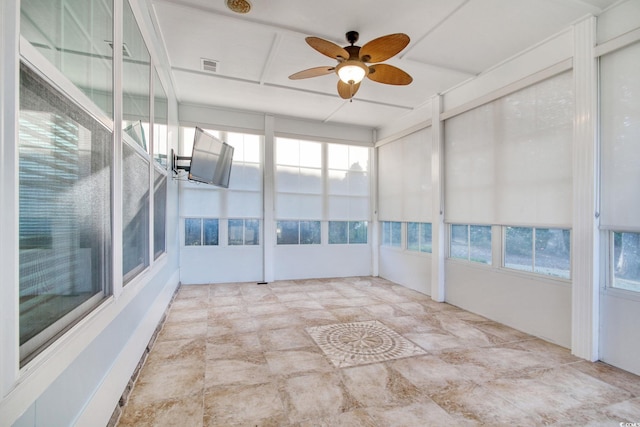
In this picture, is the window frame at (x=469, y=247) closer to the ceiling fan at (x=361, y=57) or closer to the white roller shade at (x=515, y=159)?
the white roller shade at (x=515, y=159)

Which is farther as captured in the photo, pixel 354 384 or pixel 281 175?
pixel 281 175

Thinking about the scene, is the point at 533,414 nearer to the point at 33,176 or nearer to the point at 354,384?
the point at 354,384

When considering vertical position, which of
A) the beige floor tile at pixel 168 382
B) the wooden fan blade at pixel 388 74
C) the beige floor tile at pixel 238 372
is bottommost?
the beige floor tile at pixel 238 372

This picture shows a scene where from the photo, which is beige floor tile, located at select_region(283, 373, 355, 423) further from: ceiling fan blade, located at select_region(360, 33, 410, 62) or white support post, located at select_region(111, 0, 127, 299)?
ceiling fan blade, located at select_region(360, 33, 410, 62)

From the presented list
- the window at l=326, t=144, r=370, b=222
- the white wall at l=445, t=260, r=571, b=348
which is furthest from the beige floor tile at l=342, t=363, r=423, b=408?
the window at l=326, t=144, r=370, b=222

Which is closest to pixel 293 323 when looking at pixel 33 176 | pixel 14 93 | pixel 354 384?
pixel 354 384

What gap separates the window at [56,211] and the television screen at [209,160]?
7.80 feet

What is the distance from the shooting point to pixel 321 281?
6340mm

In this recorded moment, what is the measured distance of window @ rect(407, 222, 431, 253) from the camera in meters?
5.43

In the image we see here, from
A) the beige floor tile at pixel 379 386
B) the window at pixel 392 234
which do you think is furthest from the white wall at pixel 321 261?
the beige floor tile at pixel 379 386

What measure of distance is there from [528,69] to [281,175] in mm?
4420

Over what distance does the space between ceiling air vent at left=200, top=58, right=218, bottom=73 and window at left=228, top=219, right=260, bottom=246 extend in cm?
288

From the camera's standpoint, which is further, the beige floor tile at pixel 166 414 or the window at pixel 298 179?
the window at pixel 298 179

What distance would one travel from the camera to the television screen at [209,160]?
416cm
